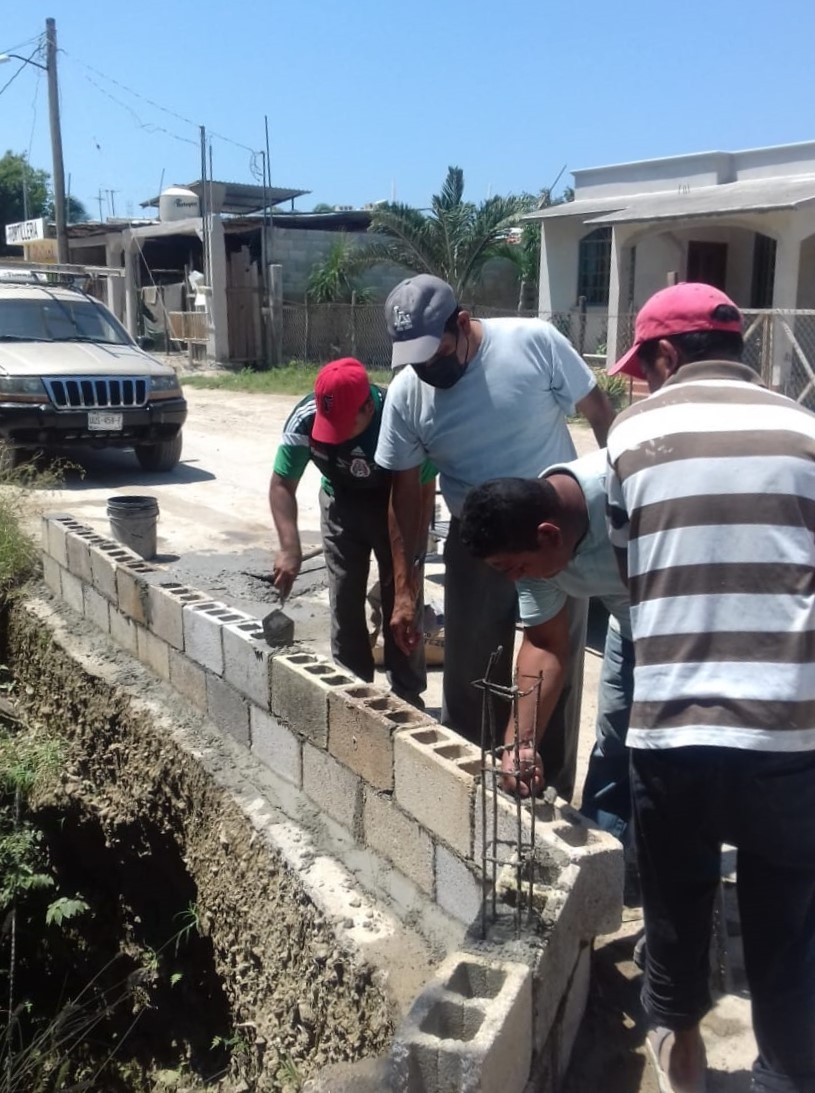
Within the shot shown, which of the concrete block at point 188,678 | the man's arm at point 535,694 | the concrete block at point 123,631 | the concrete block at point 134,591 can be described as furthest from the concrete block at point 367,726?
the concrete block at point 123,631

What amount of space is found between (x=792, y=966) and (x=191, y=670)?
2887 mm

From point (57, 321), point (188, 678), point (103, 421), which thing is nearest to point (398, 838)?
point (188, 678)

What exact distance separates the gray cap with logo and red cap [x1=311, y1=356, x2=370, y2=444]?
0.54 meters

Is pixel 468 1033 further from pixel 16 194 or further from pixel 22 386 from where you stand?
pixel 16 194

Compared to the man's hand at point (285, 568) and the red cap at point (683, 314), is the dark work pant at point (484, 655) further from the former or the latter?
the red cap at point (683, 314)

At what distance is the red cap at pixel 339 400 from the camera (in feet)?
12.4

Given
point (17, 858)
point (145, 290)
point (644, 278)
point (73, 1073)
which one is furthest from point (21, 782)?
point (145, 290)

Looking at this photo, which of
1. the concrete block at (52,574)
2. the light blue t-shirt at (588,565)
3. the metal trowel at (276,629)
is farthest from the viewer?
the concrete block at (52,574)

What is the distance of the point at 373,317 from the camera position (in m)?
21.8

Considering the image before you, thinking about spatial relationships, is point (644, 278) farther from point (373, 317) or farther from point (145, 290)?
point (145, 290)

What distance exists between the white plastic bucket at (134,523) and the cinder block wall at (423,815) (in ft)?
5.87

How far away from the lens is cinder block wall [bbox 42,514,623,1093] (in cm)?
211

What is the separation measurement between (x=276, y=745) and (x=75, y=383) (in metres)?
6.61

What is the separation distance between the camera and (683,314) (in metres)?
2.27
